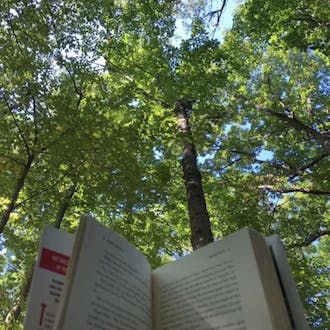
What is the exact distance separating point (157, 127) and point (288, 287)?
20.1ft

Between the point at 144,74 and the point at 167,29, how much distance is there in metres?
1.12

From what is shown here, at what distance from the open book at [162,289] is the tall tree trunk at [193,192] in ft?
12.4

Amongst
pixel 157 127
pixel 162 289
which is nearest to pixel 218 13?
pixel 157 127

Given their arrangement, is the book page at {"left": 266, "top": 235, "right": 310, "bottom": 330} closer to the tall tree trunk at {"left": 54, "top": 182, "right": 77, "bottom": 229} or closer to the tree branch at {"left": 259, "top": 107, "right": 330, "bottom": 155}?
the tall tree trunk at {"left": 54, "top": 182, "right": 77, "bottom": 229}

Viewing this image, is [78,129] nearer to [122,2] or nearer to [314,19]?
[122,2]

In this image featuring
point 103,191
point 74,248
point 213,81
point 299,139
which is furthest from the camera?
point 299,139

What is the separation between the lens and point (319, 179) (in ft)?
31.2

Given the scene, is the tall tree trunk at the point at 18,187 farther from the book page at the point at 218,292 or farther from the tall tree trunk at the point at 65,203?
the book page at the point at 218,292

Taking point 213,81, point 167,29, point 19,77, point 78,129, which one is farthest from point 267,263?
point 167,29

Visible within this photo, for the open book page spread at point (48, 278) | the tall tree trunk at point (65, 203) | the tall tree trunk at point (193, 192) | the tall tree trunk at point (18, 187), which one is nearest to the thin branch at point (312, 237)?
the tall tree trunk at point (193, 192)

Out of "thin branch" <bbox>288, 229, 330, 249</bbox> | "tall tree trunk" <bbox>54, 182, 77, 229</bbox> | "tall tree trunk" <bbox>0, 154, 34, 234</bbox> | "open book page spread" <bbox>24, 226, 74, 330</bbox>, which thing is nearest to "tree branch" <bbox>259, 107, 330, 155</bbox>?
"thin branch" <bbox>288, 229, 330, 249</bbox>

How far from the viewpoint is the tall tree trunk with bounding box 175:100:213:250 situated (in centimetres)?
539

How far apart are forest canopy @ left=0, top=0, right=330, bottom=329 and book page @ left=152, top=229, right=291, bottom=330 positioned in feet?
11.3

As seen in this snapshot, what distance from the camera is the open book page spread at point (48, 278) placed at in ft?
3.81
